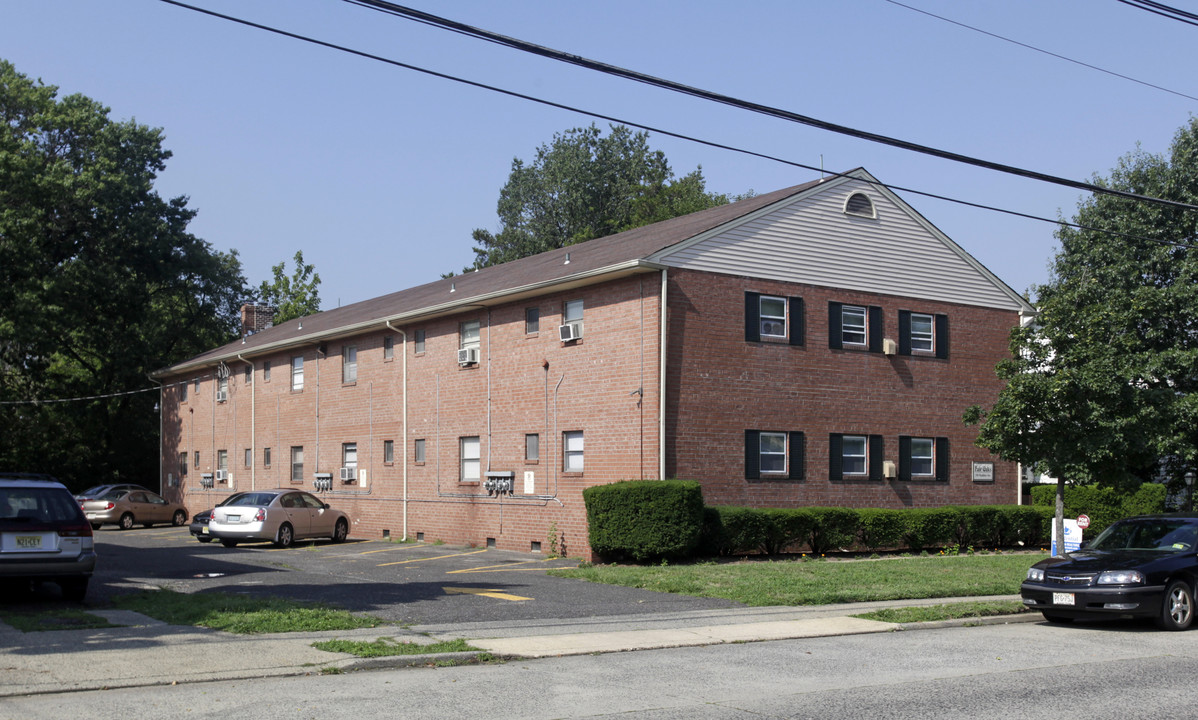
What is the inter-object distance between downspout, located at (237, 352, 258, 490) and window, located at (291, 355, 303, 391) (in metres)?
3.18

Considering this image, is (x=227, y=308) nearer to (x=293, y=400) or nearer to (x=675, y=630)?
(x=293, y=400)

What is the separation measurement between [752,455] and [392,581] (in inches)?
362

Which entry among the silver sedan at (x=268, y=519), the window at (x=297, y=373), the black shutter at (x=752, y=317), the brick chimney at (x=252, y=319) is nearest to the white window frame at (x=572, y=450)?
the black shutter at (x=752, y=317)

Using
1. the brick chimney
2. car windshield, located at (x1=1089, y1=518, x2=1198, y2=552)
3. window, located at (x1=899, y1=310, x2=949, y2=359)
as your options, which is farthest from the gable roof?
the brick chimney

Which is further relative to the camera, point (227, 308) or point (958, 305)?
point (227, 308)

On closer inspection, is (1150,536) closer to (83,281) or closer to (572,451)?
(572,451)

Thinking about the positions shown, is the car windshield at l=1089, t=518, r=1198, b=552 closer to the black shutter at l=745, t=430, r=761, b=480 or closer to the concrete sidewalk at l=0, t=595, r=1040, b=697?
the concrete sidewalk at l=0, t=595, r=1040, b=697

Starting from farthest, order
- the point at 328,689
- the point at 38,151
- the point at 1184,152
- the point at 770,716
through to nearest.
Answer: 1. the point at 38,151
2. the point at 1184,152
3. the point at 328,689
4. the point at 770,716

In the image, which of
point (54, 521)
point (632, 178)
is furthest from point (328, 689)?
point (632, 178)

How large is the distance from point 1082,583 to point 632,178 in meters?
65.1

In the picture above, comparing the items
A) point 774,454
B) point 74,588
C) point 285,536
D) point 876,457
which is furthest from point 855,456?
point 74,588

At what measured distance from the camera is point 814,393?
25.8 m

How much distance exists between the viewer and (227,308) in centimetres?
6781

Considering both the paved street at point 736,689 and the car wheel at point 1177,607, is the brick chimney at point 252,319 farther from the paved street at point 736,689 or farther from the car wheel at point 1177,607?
the car wheel at point 1177,607
